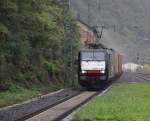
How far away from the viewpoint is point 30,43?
46.2 metres

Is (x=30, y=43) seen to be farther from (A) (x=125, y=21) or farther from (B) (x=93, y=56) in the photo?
(A) (x=125, y=21)

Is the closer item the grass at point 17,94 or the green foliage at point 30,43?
the grass at point 17,94

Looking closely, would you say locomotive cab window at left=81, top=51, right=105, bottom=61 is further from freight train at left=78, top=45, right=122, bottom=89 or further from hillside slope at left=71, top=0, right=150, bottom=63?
hillside slope at left=71, top=0, right=150, bottom=63

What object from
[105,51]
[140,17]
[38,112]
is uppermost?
[140,17]

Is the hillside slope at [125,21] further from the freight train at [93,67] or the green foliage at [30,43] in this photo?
the freight train at [93,67]

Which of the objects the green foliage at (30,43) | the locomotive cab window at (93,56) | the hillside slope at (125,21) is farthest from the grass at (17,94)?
the hillside slope at (125,21)

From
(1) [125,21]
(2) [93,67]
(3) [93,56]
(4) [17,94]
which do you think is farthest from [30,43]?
(1) [125,21]

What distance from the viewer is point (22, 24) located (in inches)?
1507

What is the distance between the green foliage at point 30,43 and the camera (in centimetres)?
3543

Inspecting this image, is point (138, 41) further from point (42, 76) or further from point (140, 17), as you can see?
point (42, 76)

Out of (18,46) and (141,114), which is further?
(18,46)

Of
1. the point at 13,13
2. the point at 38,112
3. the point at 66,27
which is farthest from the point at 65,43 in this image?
the point at 38,112

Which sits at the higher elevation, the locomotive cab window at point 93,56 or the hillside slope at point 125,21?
the hillside slope at point 125,21

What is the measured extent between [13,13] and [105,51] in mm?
13887
